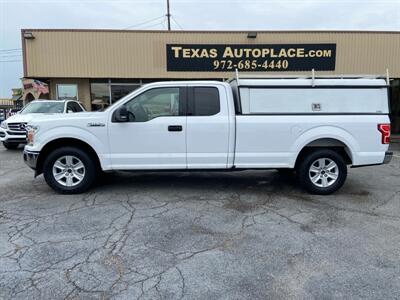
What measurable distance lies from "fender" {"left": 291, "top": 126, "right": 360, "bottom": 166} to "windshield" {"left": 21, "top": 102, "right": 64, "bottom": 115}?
344 inches

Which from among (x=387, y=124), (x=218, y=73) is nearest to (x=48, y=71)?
(x=218, y=73)

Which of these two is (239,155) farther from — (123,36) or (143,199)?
(123,36)

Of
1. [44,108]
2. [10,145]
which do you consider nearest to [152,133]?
[44,108]

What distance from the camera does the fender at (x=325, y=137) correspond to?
561 centimetres

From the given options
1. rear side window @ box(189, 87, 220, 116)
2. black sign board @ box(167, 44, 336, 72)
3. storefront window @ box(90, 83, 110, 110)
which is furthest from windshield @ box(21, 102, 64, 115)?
rear side window @ box(189, 87, 220, 116)

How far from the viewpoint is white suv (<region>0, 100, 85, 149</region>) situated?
10891 mm

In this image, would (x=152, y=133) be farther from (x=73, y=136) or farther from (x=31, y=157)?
(x=31, y=157)

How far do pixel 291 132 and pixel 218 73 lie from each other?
9983 millimetres

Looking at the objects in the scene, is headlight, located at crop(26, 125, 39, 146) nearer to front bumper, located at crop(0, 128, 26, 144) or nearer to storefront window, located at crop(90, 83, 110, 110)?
front bumper, located at crop(0, 128, 26, 144)

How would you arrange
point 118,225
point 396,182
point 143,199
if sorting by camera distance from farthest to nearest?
point 396,182, point 143,199, point 118,225

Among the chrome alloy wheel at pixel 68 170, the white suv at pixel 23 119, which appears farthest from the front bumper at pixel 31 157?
the white suv at pixel 23 119

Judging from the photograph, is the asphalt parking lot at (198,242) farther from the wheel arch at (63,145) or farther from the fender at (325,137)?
the fender at (325,137)

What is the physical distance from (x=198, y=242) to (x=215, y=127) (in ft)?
7.44

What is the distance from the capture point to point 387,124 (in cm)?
560
